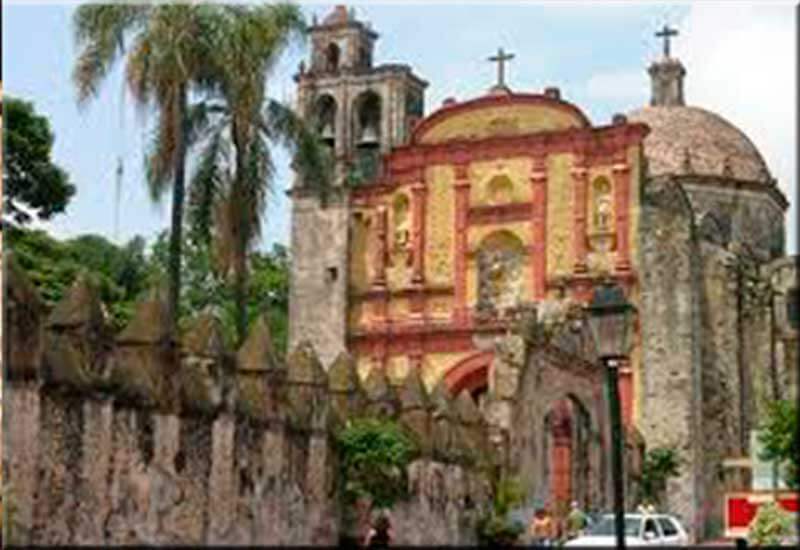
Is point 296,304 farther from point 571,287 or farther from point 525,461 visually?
point 525,461

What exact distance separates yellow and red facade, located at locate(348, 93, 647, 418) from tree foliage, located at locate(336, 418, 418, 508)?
1842 centimetres

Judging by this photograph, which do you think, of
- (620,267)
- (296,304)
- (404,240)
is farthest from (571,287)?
(296,304)

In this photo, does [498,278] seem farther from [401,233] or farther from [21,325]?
[21,325]

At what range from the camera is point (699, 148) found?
57.9 meters

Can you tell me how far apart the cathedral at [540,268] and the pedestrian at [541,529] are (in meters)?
11.2

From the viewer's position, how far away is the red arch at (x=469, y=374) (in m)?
44.8

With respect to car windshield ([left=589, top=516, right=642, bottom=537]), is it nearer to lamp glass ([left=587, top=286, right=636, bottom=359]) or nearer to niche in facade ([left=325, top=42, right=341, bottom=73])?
lamp glass ([left=587, top=286, right=636, bottom=359])

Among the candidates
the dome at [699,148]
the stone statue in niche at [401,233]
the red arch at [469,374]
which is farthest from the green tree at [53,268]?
the dome at [699,148]

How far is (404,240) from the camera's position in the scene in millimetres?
48094

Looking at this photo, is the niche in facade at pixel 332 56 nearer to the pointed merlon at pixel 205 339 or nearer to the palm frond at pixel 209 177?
the palm frond at pixel 209 177

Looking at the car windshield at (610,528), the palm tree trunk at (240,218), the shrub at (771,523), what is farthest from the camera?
the palm tree trunk at (240,218)

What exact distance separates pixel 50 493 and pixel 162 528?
3018 mm

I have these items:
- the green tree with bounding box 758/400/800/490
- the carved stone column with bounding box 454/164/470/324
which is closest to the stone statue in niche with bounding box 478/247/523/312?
the carved stone column with bounding box 454/164/470/324

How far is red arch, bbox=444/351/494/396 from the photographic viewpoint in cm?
4484
